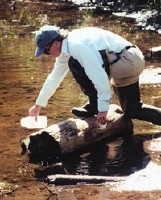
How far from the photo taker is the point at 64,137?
17.5ft

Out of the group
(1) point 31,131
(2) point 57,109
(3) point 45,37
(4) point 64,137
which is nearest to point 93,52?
(3) point 45,37

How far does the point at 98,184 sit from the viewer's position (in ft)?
15.6

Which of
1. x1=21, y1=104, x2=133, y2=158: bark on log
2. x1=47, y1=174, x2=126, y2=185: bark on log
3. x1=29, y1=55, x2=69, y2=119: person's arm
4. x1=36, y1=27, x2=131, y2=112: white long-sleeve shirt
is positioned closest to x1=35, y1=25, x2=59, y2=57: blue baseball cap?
x1=36, y1=27, x2=131, y2=112: white long-sleeve shirt

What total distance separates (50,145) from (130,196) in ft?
3.92

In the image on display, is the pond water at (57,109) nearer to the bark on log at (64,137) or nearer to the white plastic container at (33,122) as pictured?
the bark on log at (64,137)

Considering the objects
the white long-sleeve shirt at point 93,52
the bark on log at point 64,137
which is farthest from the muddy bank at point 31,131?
the white long-sleeve shirt at point 93,52

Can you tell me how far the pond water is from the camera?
5.28 metres

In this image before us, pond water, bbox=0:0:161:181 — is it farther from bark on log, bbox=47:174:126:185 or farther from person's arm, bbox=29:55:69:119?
person's arm, bbox=29:55:69:119

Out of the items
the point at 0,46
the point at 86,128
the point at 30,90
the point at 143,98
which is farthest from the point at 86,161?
the point at 0,46

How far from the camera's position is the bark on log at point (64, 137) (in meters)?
5.34

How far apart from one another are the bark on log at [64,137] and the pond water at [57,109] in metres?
0.12

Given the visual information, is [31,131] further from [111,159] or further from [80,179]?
[80,179]

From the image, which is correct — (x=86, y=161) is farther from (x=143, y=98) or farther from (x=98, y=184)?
(x=143, y=98)

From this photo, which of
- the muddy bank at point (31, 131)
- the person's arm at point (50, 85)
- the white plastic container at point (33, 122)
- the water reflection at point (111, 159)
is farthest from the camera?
the white plastic container at point (33, 122)
